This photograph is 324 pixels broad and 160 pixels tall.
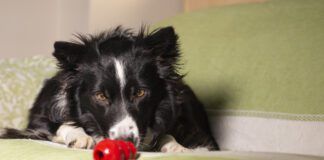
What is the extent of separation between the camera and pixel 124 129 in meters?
2.32

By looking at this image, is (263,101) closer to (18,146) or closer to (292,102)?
(292,102)

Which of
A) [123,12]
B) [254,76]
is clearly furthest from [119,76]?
[123,12]

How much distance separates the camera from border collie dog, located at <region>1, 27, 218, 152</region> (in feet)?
8.18

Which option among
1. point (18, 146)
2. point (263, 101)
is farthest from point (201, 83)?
point (18, 146)

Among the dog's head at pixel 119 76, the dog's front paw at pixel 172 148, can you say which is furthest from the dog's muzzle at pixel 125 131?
the dog's front paw at pixel 172 148

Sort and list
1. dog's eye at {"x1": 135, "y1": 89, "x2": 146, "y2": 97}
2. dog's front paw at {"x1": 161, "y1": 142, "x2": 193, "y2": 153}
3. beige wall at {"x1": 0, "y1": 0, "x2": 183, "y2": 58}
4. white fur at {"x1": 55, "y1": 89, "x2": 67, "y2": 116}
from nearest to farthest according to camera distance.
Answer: dog's eye at {"x1": 135, "y1": 89, "x2": 146, "y2": 97} < dog's front paw at {"x1": 161, "y1": 142, "x2": 193, "y2": 153} < white fur at {"x1": 55, "y1": 89, "x2": 67, "y2": 116} < beige wall at {"x1": 0, "y1": 0, "x2": 183, "y2": 58}

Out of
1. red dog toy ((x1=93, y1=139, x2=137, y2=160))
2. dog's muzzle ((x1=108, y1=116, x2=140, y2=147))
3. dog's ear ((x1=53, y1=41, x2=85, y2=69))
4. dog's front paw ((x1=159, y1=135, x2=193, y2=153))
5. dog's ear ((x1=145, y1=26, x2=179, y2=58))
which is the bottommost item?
dog's front paw ((x1=159, y1=135, x2=193, y2=153))

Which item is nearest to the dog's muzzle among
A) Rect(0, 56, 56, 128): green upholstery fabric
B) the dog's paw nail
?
the dog's paw nail

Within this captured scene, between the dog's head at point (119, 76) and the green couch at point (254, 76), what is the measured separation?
31.2 inches

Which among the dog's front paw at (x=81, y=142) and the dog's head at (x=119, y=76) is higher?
the dog's head at (x=119, y=76)

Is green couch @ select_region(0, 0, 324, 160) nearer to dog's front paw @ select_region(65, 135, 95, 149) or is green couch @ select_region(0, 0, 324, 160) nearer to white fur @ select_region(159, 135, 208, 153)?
white fur @ select_region(159, 135, 208, 153)

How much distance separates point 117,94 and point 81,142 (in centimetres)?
30

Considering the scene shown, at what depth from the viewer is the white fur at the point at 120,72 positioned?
98.3 inches

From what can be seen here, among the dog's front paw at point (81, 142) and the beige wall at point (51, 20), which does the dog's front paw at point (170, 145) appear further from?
the beige wall at point (51, 20)
